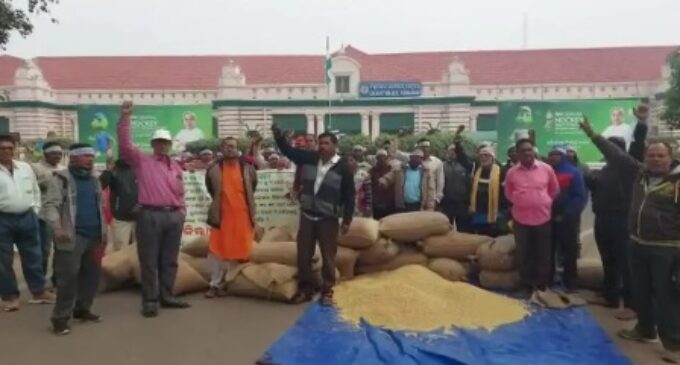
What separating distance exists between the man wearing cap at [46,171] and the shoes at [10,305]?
47 centimetres

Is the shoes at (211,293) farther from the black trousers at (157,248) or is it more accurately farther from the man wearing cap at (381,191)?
the man wearing cap at (381,191)

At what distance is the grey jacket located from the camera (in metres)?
4.44

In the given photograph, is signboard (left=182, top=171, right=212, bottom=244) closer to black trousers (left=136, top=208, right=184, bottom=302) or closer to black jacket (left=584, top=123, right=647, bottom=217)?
black trousers (left=136, top=208, right=184, bottom=302)

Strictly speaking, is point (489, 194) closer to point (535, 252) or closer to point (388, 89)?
point (535, 252)

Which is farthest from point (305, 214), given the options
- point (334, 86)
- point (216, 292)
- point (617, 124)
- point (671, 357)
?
point (334, 86)

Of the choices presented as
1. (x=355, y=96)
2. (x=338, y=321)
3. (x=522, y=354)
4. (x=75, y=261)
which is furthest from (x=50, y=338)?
(x=355, y=96)

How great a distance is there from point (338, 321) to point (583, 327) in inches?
70.4

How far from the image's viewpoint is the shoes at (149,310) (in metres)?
5.07

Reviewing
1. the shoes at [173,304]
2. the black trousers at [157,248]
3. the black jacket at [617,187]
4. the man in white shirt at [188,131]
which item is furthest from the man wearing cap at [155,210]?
the man in white shirt at [188,131]

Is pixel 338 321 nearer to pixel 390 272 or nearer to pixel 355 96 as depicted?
pixel 390 272

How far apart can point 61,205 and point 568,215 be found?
4124 mm

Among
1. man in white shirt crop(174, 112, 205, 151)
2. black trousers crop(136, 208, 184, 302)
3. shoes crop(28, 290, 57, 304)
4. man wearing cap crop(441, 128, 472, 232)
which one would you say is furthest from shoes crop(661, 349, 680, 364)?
man in white shirt crop(174, 112, 205, 151)

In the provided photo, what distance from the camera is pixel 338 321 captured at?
4.67 metres

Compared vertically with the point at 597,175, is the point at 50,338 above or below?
below
